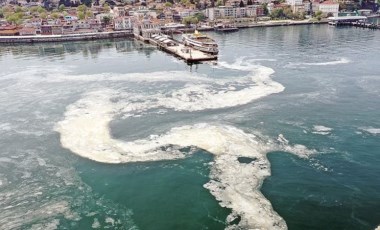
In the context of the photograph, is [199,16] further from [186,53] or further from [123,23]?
[186,53]

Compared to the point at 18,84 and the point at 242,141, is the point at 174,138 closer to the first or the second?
the point at 242,141

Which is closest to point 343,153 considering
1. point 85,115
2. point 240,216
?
point 240,216

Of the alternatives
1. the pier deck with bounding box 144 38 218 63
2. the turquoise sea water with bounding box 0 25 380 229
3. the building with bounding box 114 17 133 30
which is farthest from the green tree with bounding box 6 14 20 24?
the turquoise sea water with bounding box 0 25 380 229

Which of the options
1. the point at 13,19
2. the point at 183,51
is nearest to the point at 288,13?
the point at 183,51

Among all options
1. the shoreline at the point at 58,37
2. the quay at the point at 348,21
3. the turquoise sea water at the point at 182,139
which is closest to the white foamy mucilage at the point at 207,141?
the turquoise sea water at the point at 182,139

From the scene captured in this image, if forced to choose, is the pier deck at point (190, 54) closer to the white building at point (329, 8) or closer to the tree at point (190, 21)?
the tree at point (190, 21)

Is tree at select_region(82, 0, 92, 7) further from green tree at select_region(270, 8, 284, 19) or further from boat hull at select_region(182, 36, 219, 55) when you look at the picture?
boat hull at select_region(182, 36, 219, 55)
